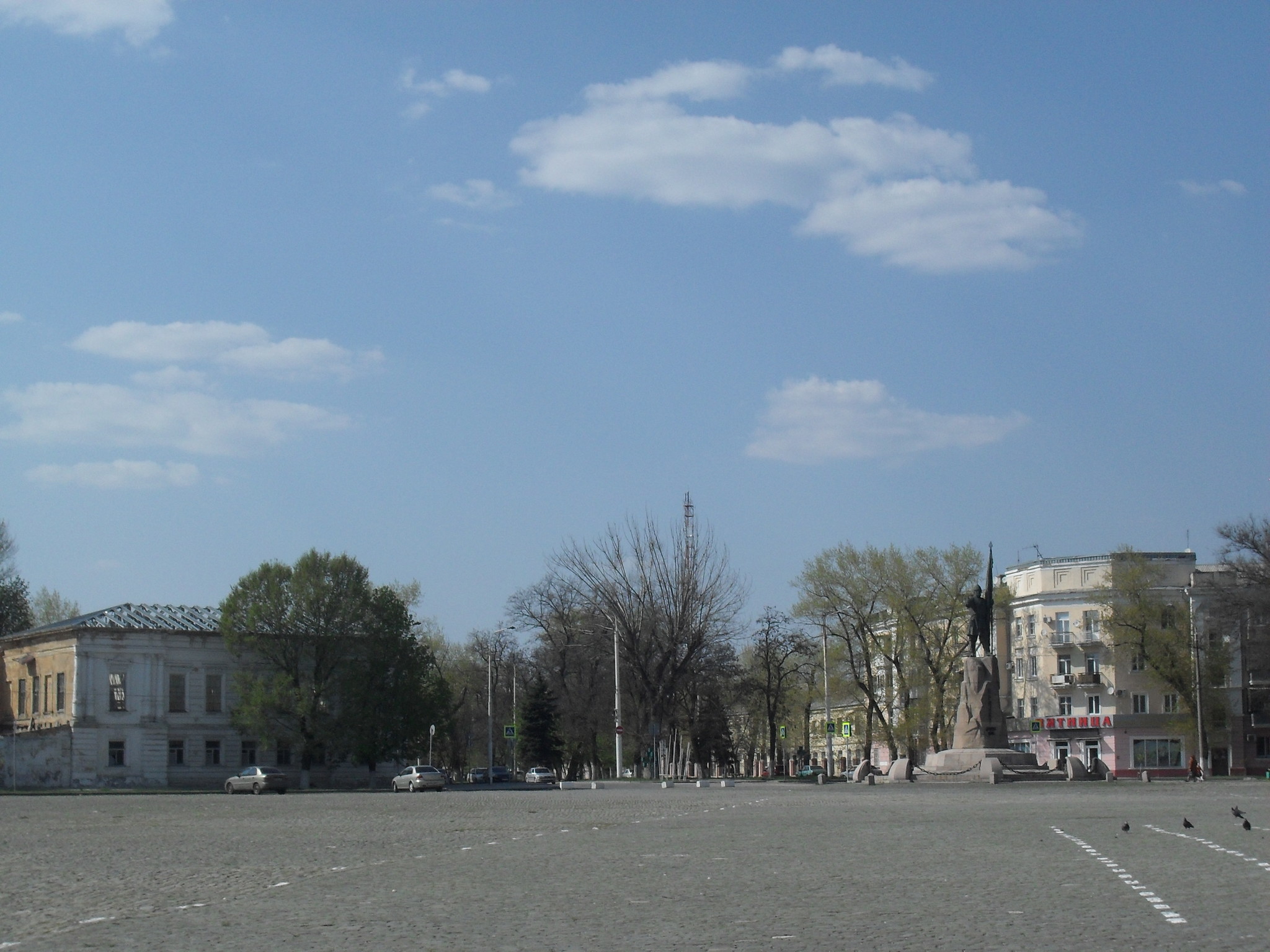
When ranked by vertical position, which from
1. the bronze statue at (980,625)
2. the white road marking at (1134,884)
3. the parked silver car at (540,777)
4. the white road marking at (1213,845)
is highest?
the bronze statue at (980,625)

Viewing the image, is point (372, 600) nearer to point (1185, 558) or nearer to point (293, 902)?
point (1185, 558)

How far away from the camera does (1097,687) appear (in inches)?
3570

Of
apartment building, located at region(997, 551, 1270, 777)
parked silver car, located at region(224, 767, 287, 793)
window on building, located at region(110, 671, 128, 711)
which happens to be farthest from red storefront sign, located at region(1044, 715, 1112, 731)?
window on building, located at region(110, 671, 128, 711)

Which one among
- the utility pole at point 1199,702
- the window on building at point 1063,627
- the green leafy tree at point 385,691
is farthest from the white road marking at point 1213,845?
the window on building at point 1063,627

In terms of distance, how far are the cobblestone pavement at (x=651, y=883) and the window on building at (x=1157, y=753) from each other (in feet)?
206

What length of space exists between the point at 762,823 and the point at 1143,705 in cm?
Answer: 7016

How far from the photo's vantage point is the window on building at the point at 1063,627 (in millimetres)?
93125

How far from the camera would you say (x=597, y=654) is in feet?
271

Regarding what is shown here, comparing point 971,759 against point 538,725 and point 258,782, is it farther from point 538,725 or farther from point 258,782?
point 538,725

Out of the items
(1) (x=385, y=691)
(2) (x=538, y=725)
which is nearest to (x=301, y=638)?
(1) (x=385, y=691)

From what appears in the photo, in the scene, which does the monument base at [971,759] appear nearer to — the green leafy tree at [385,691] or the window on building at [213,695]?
the green leafy tree at [385,691]

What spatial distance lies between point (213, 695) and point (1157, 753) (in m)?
54.0

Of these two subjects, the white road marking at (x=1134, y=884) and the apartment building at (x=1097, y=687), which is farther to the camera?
the apartment building at (x=1097, y=687)

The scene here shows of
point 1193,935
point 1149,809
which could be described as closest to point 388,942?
point 1193,935
